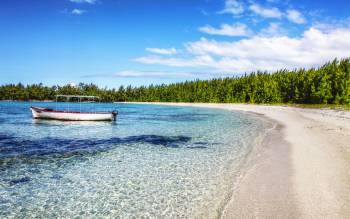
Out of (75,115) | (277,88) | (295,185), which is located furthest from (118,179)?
(277,88)

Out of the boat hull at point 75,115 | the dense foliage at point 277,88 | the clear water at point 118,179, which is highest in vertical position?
the dense foliage at point 277,88

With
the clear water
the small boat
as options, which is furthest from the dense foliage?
the clear water

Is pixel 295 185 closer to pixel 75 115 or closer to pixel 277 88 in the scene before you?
pixel 75 115

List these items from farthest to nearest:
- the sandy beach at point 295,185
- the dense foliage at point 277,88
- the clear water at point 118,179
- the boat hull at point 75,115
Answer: the dense foliage at point 277,88 → the boat hull at point 75,115 → the clear water at point 118,179 → the sandy beach at point 295,185

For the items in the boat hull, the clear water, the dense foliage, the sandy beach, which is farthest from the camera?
the dense foliage

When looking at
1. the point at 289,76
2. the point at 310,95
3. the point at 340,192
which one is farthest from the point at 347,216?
the point at 289,76

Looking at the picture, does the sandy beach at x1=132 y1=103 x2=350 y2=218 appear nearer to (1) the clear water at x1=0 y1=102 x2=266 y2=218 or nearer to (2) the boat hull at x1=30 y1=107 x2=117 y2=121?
(1) the clear water at x1=0 y1=102 x2=266 y2=218

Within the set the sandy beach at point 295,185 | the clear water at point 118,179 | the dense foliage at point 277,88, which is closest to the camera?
the sandy beach at point 295,185

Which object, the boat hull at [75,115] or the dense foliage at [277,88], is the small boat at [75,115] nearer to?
the boat hull at [75,115]

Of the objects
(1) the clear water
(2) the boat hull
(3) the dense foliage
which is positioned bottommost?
(1) the clear water

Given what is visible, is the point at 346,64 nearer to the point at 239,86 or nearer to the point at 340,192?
the point at 239,86

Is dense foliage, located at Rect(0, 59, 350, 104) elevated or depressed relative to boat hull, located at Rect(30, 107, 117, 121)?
elevated

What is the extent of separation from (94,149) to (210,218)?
1609 cm

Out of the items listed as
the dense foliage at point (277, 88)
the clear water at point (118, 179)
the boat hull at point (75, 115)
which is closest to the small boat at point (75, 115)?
the boat hull at point (75, 115)
